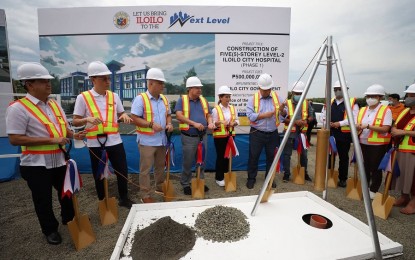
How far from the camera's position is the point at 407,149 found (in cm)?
329

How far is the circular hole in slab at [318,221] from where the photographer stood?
7.45ft

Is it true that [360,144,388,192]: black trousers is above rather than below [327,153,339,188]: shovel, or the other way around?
above

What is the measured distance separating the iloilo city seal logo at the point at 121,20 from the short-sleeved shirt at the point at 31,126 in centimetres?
314

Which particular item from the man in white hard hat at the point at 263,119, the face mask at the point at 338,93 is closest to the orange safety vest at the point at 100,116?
the man in white hard hat at the point at 263,119

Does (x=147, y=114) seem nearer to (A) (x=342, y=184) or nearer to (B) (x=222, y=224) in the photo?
(B) (x=222, y=224)

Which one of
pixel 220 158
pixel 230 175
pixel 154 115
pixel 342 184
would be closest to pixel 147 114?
pixel 154 115

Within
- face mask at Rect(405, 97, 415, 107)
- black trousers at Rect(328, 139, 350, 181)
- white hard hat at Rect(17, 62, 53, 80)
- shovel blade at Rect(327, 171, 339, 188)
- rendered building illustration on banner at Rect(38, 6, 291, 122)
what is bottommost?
shovel blade at Rect(327, 171, 339, 188)

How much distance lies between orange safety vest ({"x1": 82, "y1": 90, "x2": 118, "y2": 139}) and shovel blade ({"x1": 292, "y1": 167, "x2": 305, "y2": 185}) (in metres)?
3.55

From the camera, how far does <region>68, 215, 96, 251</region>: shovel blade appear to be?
99.5 inches

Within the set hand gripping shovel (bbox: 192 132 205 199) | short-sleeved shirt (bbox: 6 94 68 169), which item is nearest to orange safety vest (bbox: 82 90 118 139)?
short-sleeved shirt (bbox: 6 94 68 169)

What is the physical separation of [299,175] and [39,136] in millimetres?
4379

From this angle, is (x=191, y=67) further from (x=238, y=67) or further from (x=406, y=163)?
(x=406, y=163)

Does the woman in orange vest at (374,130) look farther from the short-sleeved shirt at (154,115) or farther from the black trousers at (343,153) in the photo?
the short-sleeved shirt at (154,115)

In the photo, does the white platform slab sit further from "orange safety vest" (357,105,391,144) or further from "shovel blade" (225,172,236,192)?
"orange safety vest" (357,105,391,144)
